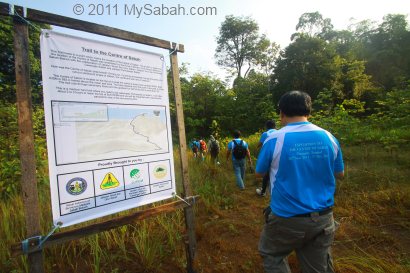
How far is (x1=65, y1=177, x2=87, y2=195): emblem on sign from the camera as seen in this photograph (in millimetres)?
2018

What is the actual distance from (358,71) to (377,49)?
792 centimetres

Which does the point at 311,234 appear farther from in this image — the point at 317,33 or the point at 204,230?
the point at 317,33

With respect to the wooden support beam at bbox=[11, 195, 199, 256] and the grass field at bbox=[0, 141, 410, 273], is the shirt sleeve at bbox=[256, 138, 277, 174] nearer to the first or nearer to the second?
the wooden support beam at bbox=[11, 195, 199, 256]

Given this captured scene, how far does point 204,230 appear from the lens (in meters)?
4.02

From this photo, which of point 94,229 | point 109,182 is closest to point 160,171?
point 109,182

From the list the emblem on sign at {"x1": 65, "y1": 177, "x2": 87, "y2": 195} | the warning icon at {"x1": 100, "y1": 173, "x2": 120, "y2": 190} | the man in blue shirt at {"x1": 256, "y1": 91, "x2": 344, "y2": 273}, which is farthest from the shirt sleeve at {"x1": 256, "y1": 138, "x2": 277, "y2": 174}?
the emblem on sign at {"x1": 65, "y1": 177, "x2": 87, "y2": 195}

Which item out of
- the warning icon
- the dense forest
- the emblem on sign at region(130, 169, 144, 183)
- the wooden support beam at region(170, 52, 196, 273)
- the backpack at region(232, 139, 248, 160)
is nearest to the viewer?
the warning icon

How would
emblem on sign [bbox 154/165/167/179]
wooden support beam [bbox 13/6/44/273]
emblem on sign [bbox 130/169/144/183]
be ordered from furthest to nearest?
emblem on sign [bbox 154/165/167/179] → emblem on sign [bbox 130/169/144/183] → wooden support beam [bbox 13/6/44/273]

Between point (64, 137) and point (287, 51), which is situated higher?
point (287, 51)

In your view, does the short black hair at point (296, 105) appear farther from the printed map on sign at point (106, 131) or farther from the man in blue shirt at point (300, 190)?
the printed map on sign at point (106, 131)

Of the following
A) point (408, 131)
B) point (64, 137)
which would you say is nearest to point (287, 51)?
point (408, 131)

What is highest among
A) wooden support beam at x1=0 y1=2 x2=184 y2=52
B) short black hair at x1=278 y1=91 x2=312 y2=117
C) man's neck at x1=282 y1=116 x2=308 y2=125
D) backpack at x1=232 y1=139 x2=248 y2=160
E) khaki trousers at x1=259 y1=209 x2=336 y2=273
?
wooden support beam at x1=0 y1=2 x2=184 y2=52

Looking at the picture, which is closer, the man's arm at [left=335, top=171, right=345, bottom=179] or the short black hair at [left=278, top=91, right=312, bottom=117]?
the short black hair at [left=278, top=91, right=312, bottom=117]

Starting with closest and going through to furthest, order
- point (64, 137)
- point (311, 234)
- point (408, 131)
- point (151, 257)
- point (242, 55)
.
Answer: point (311, 234), point (64, 137), point (151, 257), point (408, 131), point (242, 55)
